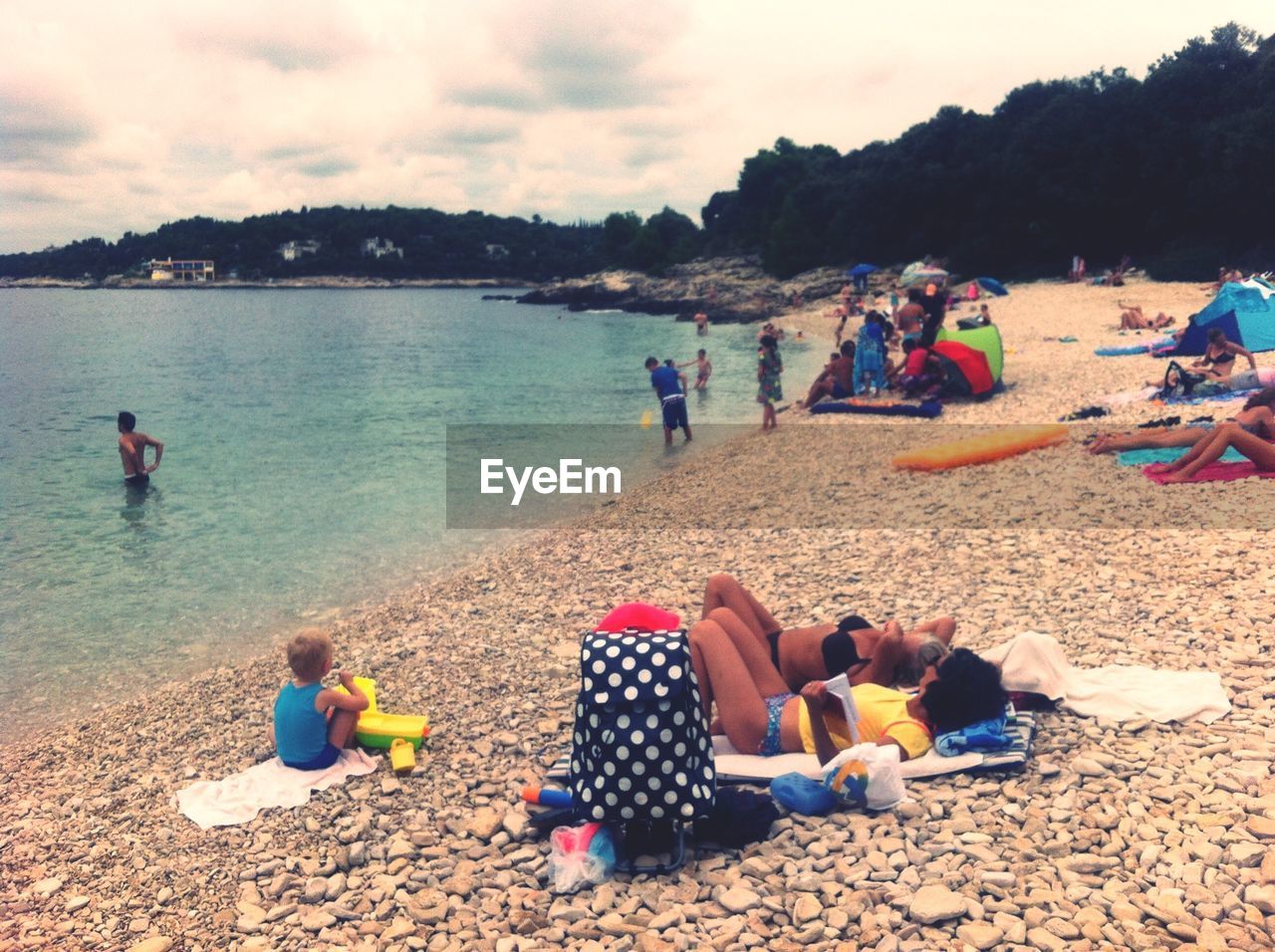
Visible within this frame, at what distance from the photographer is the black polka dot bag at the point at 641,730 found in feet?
12.7

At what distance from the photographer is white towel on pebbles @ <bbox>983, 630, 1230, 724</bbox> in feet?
15.7

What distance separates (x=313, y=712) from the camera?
526 cm

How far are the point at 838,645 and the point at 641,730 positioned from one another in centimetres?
170

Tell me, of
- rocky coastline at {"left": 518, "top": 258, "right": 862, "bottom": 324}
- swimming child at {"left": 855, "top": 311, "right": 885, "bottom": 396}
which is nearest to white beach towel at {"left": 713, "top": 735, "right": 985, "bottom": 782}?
swimming child at {"left": 855, "top": 311, "right": 885, "bottom": 396}

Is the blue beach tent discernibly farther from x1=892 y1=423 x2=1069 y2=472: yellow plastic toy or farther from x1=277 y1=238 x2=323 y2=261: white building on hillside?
x1=277 y1=238 x2=323 y2=261: white building on hillside

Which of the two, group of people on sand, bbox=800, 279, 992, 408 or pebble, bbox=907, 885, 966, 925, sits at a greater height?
group of people on sand, bbox=800, 279, 992, 408

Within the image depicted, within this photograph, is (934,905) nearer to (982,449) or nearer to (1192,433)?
(1192,433)

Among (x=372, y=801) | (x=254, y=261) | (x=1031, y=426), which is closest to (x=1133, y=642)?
(x=372, y=801)

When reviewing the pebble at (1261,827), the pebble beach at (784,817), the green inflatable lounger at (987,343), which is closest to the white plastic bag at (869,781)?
the pebble beach at (784,817)

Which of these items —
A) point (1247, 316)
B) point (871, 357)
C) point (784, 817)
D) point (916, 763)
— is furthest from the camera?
point (871, 357)

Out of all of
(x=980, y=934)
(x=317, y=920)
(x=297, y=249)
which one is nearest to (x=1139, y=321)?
(x=980, y=934)

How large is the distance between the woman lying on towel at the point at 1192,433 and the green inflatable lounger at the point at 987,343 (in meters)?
5.65

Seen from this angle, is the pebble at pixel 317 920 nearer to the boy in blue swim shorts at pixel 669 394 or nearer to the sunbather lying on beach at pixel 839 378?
the boy in blue swim shorts at pixel 669 394

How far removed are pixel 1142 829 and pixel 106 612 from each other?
9887 mm
